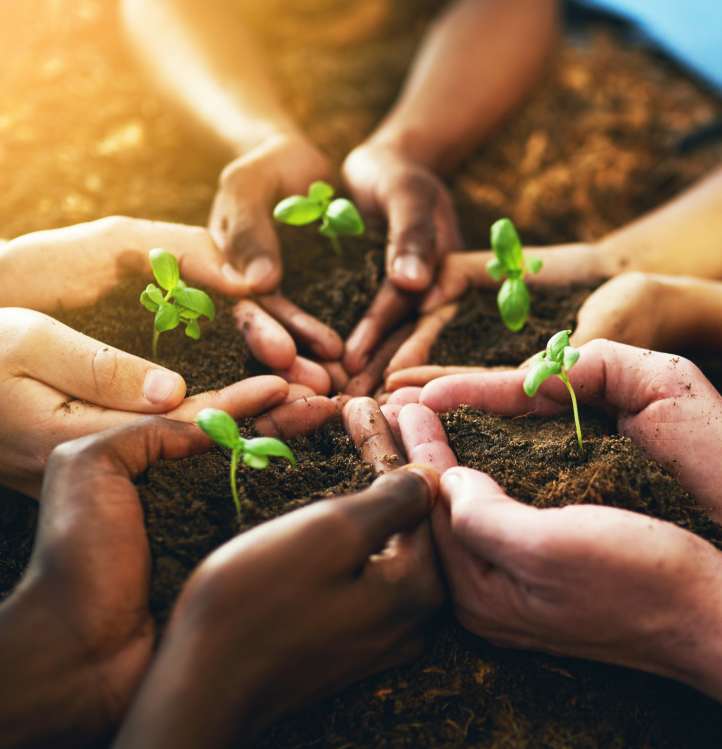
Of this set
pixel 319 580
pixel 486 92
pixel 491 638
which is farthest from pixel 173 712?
pixel 486 92

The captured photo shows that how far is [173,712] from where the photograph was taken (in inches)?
40.8

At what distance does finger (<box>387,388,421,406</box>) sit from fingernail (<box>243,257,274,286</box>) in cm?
70

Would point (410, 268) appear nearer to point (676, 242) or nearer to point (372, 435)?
point (372, 435)

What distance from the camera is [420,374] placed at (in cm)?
200

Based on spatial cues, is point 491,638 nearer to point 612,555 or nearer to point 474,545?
point 474,545

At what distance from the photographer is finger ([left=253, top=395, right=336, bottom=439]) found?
1.79 metres

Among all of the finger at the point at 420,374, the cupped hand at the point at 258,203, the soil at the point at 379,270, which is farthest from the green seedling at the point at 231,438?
the cupped hand at the point at 258,203

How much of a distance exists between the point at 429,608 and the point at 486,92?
3125mm

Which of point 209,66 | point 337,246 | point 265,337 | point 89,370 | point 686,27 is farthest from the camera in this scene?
point 686,27

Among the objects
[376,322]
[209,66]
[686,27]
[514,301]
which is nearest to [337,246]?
[376,322]

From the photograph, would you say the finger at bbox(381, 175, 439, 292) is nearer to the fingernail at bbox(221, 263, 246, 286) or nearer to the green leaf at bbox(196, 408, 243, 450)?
the fingernail at bbox(221, 263, 246, 286)

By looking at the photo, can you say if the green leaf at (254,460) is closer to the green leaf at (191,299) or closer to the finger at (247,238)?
the green leaf at (191,299)

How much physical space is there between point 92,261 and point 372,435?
1230 mm

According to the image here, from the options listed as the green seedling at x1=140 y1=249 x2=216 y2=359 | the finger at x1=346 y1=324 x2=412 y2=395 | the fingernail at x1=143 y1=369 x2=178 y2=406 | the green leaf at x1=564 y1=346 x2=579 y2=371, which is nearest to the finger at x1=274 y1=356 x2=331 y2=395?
the finger at x1=346 y1=324 x2=412 y2=395
